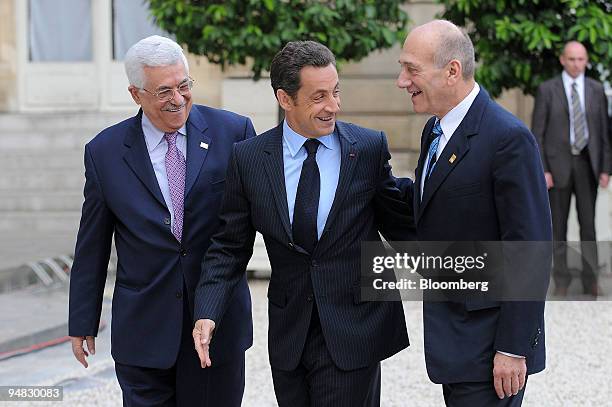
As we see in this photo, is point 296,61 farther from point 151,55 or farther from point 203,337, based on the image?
point 203,337

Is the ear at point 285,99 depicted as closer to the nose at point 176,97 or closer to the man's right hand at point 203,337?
the nose at point 176,97

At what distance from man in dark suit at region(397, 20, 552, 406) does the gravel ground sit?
2.76 meters

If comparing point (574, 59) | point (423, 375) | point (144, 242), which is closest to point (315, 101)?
point (144, 242)

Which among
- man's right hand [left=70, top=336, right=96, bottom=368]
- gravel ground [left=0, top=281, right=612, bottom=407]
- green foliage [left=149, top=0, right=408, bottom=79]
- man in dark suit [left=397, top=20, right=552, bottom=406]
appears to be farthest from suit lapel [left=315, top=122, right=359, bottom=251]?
green foliage [left=149, top=0, right=408, bottom=79]

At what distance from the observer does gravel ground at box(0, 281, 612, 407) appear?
6.25 meters

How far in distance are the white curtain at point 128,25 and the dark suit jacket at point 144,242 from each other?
1219 cm

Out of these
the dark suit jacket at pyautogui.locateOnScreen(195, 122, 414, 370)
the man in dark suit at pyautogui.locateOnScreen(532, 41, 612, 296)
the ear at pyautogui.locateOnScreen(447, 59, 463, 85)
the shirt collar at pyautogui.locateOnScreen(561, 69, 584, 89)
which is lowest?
the man in dark suit at pyautogui.locateOnScreen(532, 41, 612, 296)

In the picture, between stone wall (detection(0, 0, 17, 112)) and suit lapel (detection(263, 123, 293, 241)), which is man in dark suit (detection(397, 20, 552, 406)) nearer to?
suit lapel (detection(263, 123, 293, 241))

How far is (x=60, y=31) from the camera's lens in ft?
53.6

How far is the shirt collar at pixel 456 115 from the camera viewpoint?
3453mm

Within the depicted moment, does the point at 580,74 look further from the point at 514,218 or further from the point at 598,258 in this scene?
the point at 514,218

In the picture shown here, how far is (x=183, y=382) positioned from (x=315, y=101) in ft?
3.57

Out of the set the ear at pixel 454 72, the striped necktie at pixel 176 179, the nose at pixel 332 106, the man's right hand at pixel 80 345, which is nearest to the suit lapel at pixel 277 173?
the nose at pixel 332 106

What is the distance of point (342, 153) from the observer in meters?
3.66
